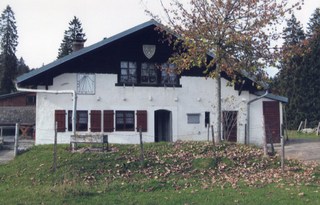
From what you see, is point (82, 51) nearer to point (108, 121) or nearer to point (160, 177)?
point (108, 121)

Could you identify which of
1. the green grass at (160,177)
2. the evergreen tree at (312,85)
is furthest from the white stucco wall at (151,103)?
the evergreen tree at (312,85)

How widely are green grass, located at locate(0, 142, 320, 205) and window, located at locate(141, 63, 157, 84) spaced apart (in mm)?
6248

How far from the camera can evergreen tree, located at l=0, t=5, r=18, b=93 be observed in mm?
61094

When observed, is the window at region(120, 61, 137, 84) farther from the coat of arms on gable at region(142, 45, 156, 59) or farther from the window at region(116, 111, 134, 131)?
the window at region(116, 111, 134, 131)

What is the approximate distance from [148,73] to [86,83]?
3431 mm

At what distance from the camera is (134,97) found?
24688mm

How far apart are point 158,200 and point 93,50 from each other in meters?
14.1

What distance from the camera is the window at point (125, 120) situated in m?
24.3

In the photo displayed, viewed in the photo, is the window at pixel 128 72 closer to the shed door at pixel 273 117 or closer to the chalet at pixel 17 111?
the shed door at pixel 273 117

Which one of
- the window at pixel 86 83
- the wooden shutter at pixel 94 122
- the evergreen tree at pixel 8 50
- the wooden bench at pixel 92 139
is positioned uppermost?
the evergreen tree at pixel 8 50

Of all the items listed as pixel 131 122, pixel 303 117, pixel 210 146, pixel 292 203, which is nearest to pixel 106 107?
pixel 131 122

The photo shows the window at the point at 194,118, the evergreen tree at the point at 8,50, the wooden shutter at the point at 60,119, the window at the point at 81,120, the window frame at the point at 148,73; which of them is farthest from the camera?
the evergreen tree at the point at 8,50

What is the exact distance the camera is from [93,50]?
23.8 meters

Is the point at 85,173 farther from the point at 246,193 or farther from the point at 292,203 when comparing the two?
the point at 292,203
